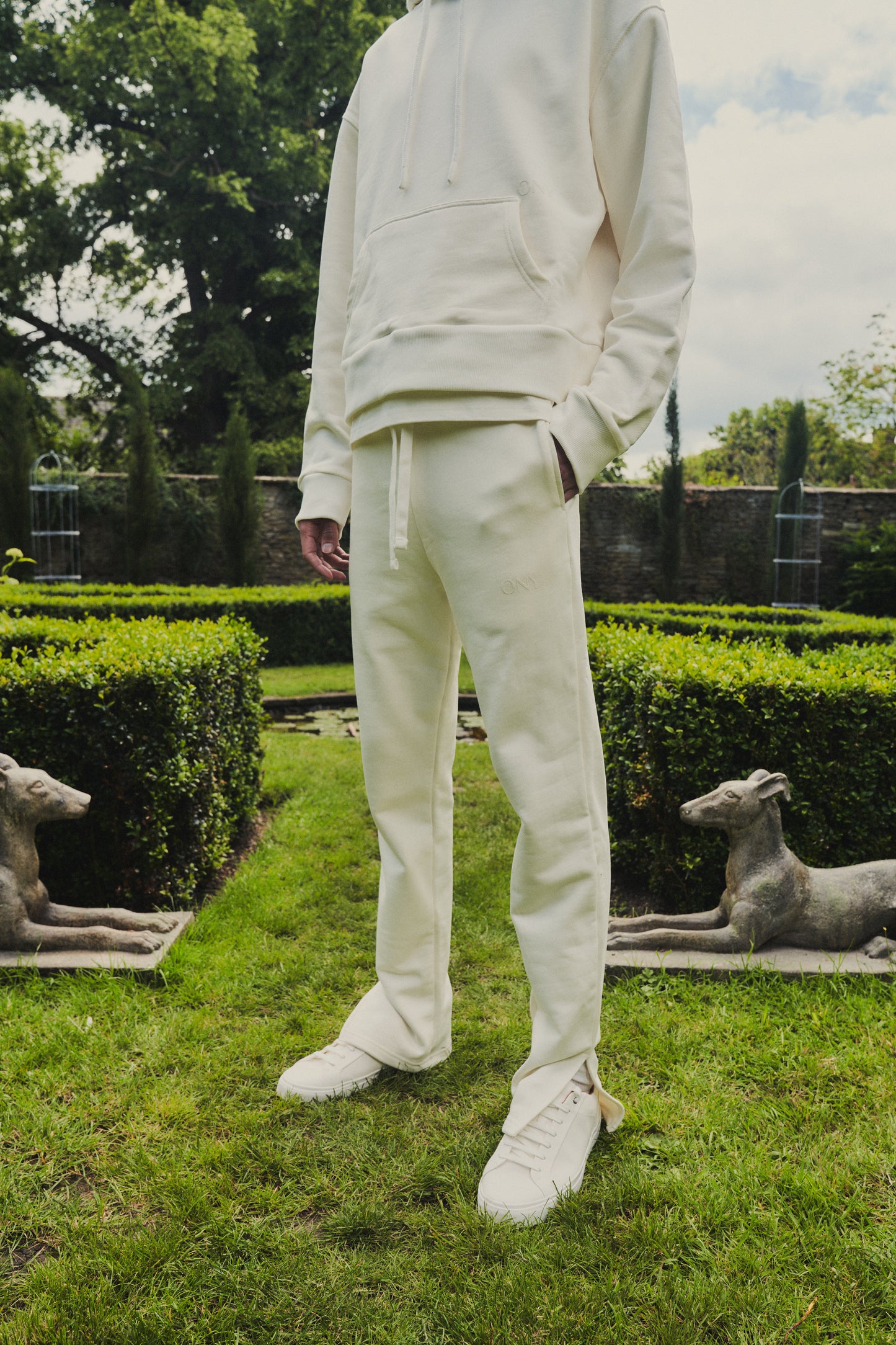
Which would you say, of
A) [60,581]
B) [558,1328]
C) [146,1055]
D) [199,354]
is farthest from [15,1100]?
[199,354]

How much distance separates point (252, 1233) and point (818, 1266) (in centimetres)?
93

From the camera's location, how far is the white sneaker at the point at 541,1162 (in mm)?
1505

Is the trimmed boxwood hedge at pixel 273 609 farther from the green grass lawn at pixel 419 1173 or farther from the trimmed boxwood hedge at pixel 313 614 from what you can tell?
the green grass lawn at pixel 419 1173

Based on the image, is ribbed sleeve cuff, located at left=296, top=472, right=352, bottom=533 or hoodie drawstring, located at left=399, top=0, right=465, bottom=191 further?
ribbed sleeve cuff, located at left=296, top=472, right=352, bottom=533

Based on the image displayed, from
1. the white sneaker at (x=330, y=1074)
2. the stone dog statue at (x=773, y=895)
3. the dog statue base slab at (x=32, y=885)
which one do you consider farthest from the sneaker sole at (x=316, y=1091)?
A: the stone dog statue at (x=773, y=895)

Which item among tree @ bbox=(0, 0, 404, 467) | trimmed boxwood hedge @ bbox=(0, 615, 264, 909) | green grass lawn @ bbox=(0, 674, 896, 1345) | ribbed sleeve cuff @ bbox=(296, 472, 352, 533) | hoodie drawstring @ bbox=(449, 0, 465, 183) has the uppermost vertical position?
tree @ bbox=(0, 0, 404, 467)

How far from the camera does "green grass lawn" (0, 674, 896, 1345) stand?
4.31 ft

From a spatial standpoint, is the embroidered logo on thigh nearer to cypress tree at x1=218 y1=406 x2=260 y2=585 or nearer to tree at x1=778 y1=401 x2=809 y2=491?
cypress tree at x1=218 y1=406 x2=260 y2=585

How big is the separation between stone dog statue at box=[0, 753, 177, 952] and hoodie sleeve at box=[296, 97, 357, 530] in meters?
1.24

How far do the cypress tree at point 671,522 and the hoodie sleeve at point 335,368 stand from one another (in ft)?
44.6

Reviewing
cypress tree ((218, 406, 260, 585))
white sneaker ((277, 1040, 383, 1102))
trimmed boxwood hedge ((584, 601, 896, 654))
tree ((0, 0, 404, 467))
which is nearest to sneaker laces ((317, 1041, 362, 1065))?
white sneaker ((277, 1040, 383, 1102))

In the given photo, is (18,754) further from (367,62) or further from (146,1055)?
(367,62)

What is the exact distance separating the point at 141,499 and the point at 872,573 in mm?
11650

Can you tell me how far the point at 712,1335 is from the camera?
1.29 metres
